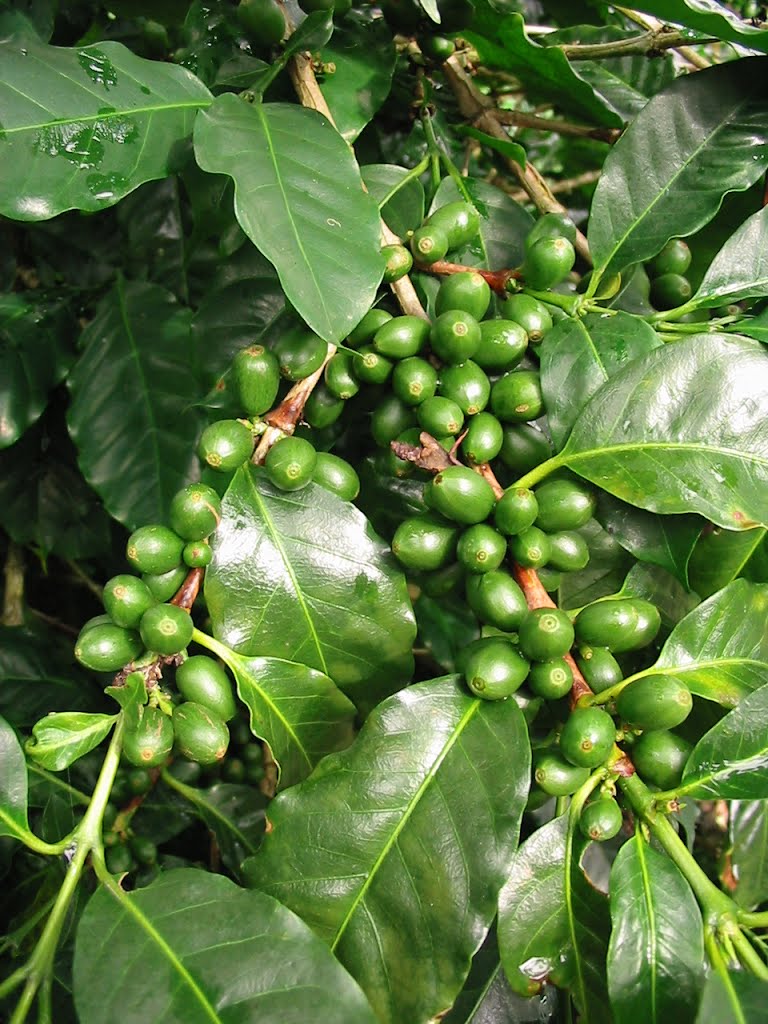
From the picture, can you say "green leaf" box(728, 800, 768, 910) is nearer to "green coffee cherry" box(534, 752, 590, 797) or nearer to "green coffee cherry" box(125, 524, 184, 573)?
"green coffee cherry" box(534, 752, 590, 797)

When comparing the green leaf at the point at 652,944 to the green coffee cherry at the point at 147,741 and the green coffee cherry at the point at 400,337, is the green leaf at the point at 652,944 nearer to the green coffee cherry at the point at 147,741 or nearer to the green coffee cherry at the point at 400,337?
the green coffee cherry at the point at 147,741

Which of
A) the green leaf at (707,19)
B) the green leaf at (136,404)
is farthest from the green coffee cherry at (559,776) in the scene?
the green leaf at (707,19)

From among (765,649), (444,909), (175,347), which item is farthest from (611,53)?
(444,909)

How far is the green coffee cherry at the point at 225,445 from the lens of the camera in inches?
40.6

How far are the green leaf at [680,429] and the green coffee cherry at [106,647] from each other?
59 cm

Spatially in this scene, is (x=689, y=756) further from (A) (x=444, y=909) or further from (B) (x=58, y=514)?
(B) (x=58, y=514)

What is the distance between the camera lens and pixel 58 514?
1862 mm

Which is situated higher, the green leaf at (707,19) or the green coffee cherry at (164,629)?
the green leaf at (707,19)

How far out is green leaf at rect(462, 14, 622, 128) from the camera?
1382mm

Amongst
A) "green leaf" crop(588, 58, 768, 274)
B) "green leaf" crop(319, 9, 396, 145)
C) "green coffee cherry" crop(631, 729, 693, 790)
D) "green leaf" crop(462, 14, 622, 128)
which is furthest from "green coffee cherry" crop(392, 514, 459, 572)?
"green leaf" crop(462, 14, 622, 128)

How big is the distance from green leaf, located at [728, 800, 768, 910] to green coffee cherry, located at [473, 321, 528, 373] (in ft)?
2.81

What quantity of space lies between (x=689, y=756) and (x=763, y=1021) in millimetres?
262

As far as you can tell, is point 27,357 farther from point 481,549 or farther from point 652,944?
point 652,944

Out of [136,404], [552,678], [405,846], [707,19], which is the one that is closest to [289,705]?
[405,846]
